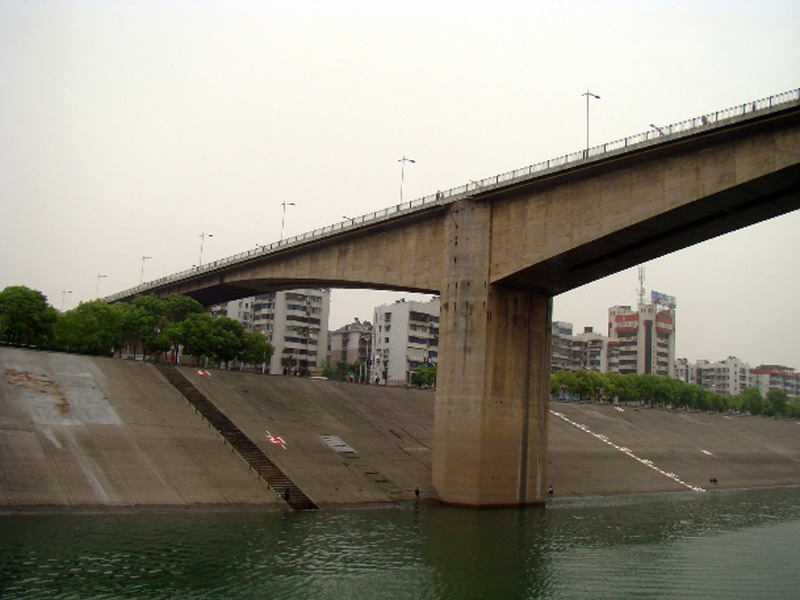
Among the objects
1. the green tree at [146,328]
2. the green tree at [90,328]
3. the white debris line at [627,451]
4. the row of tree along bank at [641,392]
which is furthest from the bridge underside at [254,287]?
the row of tree along bank at [641,392]

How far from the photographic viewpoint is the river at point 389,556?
1121 inches

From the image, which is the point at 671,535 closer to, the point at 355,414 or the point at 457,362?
the point at 457,362

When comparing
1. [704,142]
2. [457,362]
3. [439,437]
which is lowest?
[439,437]

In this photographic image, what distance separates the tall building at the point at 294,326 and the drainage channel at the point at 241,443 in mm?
80733

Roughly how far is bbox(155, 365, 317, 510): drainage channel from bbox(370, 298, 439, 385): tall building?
82.4 metres

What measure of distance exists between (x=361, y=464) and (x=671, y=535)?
22.6 m

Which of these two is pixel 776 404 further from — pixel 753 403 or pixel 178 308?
pixel 178 308

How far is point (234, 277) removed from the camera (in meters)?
78.9

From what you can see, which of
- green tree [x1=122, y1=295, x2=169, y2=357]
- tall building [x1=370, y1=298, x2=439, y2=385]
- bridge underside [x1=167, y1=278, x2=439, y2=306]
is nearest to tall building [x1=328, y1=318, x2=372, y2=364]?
tall building [x1=370, y1=298, x2=439, y2=385]

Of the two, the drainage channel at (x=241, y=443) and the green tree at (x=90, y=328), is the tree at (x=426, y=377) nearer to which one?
the green tree at (x=90, y=328)

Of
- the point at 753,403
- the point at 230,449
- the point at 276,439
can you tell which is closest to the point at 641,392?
the point at 753,403

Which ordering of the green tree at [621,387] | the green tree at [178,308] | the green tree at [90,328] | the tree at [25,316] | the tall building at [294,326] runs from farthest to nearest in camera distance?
the tall building at [294,326] → the green tree at [621,387] → the green tree at [178,308] → the green tree at [90,328] → the tree at [25,316]

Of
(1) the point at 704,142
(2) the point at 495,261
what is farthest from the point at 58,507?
(1) the point at 704,142

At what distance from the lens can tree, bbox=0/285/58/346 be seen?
74.4 m
